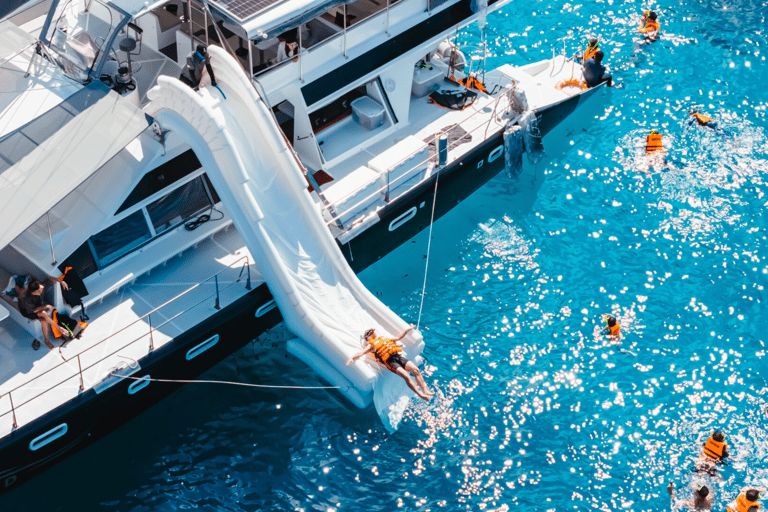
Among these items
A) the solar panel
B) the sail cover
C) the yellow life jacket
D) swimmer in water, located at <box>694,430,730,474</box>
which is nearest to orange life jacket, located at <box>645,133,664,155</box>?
swimmer in water, located at <box>694,430,730,474</box>

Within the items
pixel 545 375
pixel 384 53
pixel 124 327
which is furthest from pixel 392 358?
pixel 384 53

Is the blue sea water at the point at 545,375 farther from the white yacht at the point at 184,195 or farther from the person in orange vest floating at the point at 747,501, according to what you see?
the white yacht at the point at 184,195

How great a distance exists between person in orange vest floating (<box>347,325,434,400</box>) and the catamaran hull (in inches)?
87.2

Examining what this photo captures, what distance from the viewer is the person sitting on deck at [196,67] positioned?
49.5 feet

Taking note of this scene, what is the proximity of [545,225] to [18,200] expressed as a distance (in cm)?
1191

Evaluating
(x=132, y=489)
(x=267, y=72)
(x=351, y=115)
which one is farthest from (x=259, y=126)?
(x=132, y=489)

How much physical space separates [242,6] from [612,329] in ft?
33.5

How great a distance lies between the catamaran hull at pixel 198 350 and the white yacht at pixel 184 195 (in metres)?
0.04

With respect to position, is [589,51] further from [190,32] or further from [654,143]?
[190,32]

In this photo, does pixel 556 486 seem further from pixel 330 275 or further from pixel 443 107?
pixel 443 107

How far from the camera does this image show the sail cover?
45.4 feet

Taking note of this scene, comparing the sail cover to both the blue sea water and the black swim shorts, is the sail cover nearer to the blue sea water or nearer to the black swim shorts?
the blue sea water

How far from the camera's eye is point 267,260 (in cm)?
1512

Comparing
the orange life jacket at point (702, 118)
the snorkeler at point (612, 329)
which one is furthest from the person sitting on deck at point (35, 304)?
the orange life jacket at point (702, 118)
